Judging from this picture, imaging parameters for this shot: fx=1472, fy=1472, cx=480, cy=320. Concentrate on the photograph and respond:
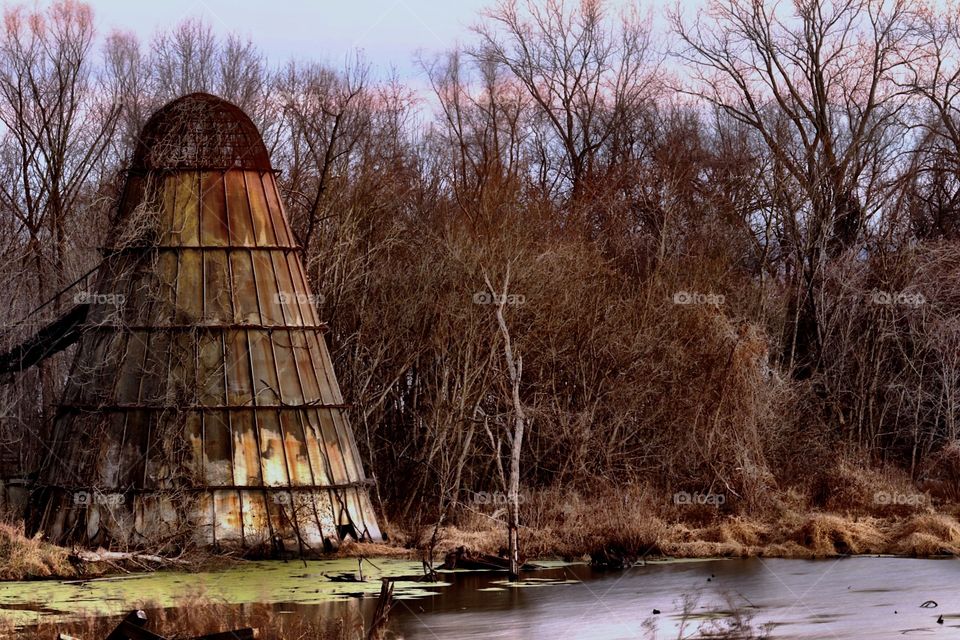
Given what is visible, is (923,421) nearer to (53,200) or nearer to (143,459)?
(143,459)

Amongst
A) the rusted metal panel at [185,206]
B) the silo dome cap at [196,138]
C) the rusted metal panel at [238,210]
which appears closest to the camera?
the rusted metal panel at [185,206]

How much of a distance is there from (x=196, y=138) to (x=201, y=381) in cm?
470

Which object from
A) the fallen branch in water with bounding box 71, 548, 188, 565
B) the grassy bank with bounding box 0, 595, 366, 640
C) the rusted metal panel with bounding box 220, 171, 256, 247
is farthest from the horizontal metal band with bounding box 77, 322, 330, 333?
the grassy bank with bounding box 0, 595, 366, 640

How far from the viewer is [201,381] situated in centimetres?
2616

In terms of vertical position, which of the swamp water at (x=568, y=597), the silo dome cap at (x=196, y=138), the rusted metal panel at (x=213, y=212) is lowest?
the swamp water at (x=568, y=597)

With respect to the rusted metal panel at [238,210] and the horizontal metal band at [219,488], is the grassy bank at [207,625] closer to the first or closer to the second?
the horizontal metal band at [219,488]

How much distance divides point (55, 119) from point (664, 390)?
2329cm

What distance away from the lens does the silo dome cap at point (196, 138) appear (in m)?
27.4

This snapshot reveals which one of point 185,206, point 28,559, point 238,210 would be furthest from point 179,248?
point 28,559

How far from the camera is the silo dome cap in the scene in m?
27.4

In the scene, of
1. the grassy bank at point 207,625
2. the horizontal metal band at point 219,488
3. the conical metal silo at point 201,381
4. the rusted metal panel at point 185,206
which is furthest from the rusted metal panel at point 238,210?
the grassy bank at point 207,625

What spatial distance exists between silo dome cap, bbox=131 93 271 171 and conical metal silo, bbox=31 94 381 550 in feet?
0.09

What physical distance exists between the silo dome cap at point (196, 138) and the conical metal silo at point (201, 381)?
26mm

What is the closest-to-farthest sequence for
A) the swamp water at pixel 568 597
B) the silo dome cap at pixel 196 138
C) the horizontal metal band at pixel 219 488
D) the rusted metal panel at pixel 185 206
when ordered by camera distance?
the swamp water at pixel 568 597 < the horizontal metal band at pixel 219 488 < the rusted metal panel at pixel 185 206 < the silo dome cap at pixel 196 138
